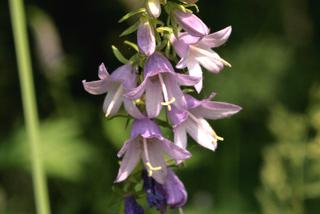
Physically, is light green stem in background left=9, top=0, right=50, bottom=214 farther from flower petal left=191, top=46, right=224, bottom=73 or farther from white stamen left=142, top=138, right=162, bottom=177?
flower petal left=191, top=46, right=224, bottom=73

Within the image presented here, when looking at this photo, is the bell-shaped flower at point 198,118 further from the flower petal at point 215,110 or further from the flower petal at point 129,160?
the flower petal at point 129,160

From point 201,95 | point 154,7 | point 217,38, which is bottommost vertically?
point 201,95

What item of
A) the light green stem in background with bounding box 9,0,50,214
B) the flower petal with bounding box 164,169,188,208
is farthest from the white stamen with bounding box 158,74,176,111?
the light green stem in background with bounding box 9,0,50,214

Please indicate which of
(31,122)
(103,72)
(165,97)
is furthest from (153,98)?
(31,122)

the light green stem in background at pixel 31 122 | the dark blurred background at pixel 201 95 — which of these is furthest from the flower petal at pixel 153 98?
the dark blurred background at pixel 201 95

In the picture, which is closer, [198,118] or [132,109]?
[132,109]

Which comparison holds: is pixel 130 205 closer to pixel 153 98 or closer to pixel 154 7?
pixel 153 98

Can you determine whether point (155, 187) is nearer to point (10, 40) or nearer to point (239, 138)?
point (239, 138)
